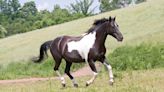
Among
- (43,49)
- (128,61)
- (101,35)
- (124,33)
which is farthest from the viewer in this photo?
(124,33)

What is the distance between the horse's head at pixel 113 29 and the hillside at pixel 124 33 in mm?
19261

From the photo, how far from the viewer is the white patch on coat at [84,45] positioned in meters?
13.9

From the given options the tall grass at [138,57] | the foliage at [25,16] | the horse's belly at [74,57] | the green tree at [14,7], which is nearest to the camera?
the horse's belly at [74,57]

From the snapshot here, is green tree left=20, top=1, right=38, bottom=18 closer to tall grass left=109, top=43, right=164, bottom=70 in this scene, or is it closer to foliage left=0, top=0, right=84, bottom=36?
foliage left=0, top=0, right=84, bottom=36

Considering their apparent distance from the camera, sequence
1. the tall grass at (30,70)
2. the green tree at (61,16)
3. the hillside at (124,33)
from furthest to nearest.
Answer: the green tree at (61,16)
the hillside at (124,33)
the tall grass at (30,70)

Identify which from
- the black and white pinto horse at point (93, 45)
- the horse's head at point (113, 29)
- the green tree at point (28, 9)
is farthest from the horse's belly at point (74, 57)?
the green tree at point (28, 9)

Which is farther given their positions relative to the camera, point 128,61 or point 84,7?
point 84,7

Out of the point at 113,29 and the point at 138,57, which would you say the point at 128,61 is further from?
the point at 113,29

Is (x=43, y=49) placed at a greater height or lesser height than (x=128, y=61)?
greater

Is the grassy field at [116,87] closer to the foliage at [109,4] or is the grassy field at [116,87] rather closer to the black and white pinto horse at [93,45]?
the black and white pinto horse at [93,45]

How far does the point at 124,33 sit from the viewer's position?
41312 mm

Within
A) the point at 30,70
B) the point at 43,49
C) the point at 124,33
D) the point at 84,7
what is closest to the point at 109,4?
the point at 84,7

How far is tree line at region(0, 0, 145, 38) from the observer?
92938 millimetres

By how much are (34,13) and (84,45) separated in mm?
111735
